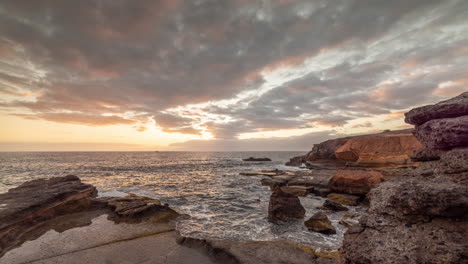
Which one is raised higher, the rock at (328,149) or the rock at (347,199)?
the rock at (328,149)

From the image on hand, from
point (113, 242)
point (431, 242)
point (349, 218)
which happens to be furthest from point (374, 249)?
point (349, 218)

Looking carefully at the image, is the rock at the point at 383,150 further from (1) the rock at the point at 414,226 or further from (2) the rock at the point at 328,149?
(1) the rock at the point at 414,226

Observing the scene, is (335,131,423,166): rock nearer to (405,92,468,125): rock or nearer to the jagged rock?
(405,92,468,125): rock

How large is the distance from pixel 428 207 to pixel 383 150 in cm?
4277

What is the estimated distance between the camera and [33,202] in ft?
41.7

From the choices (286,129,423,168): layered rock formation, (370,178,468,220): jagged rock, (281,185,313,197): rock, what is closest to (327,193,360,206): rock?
(281,185,313,197): rock

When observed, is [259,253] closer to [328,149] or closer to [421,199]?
[421,199]

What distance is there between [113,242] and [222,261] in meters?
5.55

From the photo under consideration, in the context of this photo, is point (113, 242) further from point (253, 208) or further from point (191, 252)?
point (253, 208)

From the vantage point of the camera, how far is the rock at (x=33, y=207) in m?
9.88

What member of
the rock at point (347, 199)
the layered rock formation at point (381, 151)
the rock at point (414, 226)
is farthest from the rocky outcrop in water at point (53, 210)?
the layered rock formation at point (381, 151)

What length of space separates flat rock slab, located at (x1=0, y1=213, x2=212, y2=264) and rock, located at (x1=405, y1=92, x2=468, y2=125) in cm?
872

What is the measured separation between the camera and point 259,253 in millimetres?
8102

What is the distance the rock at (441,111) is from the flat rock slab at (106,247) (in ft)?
28.6
